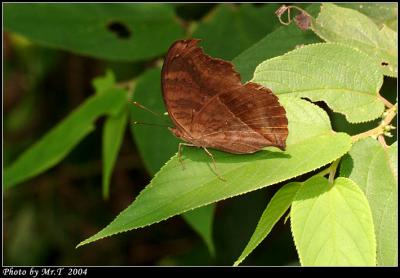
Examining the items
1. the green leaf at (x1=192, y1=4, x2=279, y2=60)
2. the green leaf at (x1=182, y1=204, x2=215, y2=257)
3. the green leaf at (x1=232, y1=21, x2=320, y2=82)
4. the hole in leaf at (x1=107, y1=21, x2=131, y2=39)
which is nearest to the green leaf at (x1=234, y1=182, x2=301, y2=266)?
→ the green leaf at (x1=232, y1=21, x2=320, y2=82)

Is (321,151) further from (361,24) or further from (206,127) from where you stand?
(361,24)

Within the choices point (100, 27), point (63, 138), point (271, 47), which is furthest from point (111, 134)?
point (271, 47)

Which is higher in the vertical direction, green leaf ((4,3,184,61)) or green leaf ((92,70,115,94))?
green leaf ((4,3,184,61))

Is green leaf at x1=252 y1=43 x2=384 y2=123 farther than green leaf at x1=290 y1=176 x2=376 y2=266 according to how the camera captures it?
Yes

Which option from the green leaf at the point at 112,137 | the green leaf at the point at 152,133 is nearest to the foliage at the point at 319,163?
the green leaf at the point at 152,133

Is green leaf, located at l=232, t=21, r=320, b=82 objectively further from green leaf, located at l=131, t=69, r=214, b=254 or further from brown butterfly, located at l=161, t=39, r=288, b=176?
green leaf, located at l=131, t=69, r=214, b=254

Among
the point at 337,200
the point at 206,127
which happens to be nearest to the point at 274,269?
the point at 206,127

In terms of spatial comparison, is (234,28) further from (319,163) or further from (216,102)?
(319,163)
